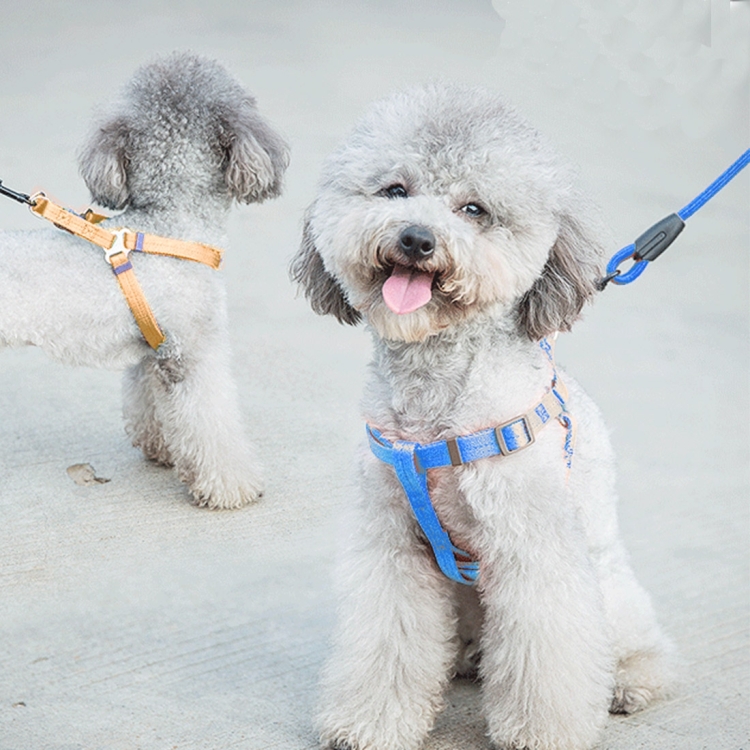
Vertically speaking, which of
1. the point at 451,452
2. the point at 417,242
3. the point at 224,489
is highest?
the point at 417,242

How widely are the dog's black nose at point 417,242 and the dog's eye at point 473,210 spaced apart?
0.42 feet

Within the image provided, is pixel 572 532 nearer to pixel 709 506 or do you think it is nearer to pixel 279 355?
pixel 709 506

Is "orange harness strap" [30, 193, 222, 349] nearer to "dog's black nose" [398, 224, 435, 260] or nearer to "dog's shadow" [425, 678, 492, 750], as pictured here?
"dog's shadow" [425, 678, 492, 750]

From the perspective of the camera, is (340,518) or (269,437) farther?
(269,437)

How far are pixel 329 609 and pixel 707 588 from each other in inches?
47.3

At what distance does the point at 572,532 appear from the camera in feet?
7.55

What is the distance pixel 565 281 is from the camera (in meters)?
2.23

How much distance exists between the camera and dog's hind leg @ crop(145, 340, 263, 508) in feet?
12.1

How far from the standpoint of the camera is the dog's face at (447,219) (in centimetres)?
207

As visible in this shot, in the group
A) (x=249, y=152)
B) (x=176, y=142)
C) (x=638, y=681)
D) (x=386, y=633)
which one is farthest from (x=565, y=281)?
(x=176, y=142)

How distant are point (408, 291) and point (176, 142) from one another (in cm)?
173

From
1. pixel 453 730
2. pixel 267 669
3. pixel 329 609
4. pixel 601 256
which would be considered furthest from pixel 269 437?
pixel 601 256

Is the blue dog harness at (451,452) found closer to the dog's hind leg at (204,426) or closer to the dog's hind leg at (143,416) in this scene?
the dog's hind leg at (204,426)

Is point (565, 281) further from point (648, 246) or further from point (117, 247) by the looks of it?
point (117, 247)
